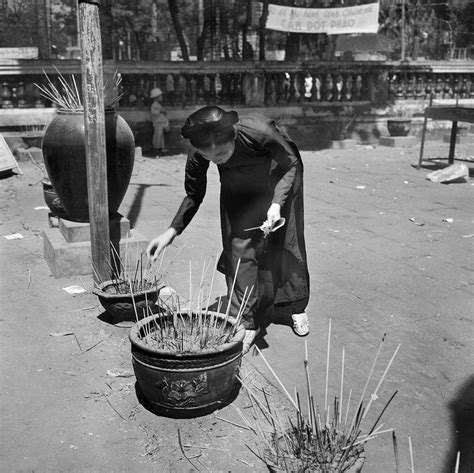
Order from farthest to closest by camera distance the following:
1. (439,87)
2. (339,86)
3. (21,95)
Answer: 1. (439,87)
2. (339,86)
3. (21,95)

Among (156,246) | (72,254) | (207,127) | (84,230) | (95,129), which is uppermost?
(207,127)

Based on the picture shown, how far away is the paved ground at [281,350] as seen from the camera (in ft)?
10.7

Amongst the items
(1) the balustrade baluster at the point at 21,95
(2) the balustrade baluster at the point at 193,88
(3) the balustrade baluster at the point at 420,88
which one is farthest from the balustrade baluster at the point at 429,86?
(1) the balustrade baluster at the point at 21,95

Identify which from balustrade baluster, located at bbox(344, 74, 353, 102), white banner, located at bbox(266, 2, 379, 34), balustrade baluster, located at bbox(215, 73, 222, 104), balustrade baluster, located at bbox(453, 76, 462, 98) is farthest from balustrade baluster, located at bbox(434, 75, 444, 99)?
balustrade baluster, located at bbox(215, 73, 222, 104)

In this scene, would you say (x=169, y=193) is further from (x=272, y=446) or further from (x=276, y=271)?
(x=272, y=446)

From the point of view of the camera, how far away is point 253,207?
4.16 meters

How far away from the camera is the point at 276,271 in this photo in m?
4.47

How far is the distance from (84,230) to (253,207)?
2.45 metres

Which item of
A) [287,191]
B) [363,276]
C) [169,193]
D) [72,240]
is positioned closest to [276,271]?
[287,191]

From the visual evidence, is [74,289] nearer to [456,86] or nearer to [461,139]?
[461,139]

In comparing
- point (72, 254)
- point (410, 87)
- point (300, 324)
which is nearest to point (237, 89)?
point (410, 87)

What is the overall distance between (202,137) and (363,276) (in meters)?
2.96

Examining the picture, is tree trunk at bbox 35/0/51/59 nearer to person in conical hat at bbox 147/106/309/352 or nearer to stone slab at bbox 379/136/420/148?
stone slab at bbox 379/136/420/148

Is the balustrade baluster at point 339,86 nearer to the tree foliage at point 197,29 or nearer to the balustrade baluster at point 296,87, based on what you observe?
the balustrade baluster at point 296,87
